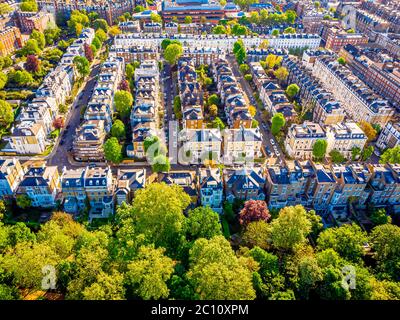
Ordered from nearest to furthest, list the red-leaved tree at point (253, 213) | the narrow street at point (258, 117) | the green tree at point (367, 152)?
the red-leaved tree at point (253, 213), the green tree at point (367, 152), the narrow street at point (258, 117)

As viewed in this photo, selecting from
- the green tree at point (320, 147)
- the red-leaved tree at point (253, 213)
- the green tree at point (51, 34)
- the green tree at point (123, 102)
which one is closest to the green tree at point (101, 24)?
the green tree at point (51, 34)

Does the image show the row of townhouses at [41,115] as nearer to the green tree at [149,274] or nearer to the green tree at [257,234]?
the green tree at [149,274]

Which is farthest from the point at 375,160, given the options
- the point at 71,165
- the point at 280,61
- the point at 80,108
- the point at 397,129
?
the point at 80,108

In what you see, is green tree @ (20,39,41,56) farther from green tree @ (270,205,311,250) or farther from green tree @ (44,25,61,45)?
green tree @ (270,205,311,250)

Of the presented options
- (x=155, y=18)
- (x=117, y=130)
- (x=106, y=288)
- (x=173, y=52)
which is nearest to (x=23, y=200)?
(x=117, y=130)

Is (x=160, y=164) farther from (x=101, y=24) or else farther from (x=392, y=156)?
(x=101, y=24)

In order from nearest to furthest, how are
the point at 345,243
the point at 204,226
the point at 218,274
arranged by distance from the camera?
the point at 218,274 → the point at 345,243 → the point at 204,226
